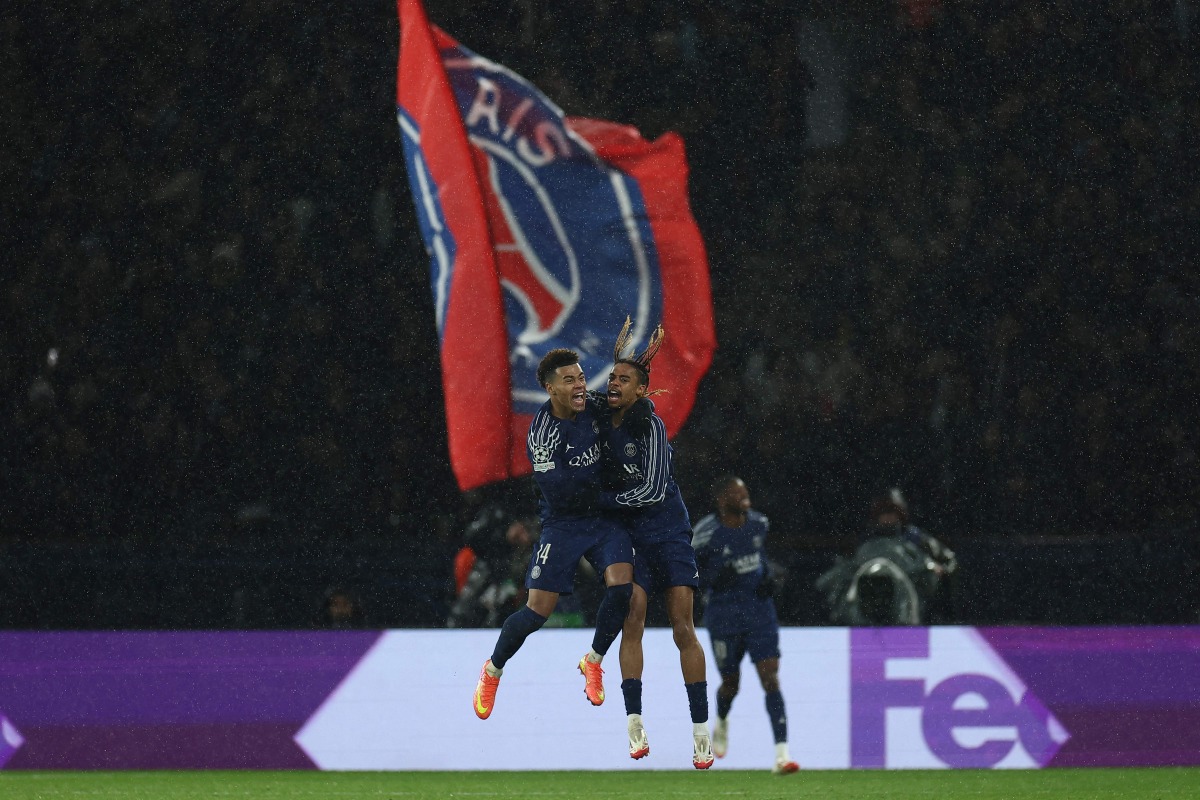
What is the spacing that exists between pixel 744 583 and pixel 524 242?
418 centimetres

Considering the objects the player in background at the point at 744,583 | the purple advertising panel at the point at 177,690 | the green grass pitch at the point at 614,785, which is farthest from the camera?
the purple advertising panel at the point at 177,690

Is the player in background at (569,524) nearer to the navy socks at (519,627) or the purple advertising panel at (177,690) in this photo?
the navy socks at (519,627)

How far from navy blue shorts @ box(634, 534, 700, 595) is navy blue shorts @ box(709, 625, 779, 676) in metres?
2.73

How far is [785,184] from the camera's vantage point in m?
15.5

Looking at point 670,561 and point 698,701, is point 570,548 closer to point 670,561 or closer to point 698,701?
point 670,561

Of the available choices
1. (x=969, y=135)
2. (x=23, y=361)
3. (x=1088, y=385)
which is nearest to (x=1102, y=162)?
(x=969, y=135)

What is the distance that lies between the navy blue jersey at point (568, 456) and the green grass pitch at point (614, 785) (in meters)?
2.39

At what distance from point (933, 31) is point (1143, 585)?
710 centimetres

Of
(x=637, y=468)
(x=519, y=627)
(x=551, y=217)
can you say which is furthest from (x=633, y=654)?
(x=551, y=217)

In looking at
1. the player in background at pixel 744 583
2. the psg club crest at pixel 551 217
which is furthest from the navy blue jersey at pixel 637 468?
the psg club crest at pixel 551 217

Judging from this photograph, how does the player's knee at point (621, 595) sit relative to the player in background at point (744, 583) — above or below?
above

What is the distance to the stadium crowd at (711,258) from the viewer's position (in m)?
14.0

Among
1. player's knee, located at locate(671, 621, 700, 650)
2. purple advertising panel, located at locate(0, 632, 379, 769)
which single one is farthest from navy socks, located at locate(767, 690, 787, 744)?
player's knee, located at locate(671, 621, 700, 650)

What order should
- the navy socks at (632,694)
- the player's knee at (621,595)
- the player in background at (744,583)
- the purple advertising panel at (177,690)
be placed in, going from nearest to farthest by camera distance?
the player's knee at (621,595)
the navy socks at (632,694)
the player in background at (744,583)
the purple advertising panel at (177,690)
